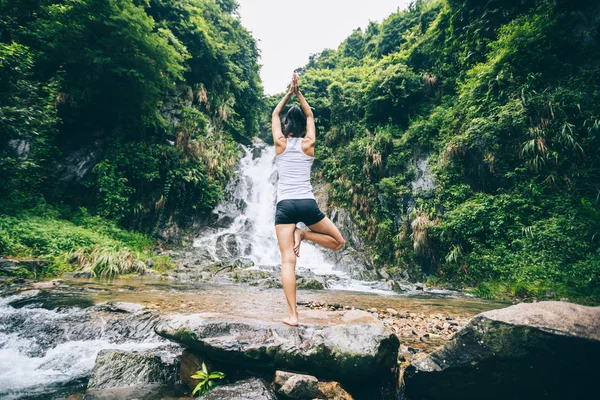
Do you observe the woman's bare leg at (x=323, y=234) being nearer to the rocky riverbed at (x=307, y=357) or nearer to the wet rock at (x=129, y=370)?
the rocky riverbed at (x=307, y=357)

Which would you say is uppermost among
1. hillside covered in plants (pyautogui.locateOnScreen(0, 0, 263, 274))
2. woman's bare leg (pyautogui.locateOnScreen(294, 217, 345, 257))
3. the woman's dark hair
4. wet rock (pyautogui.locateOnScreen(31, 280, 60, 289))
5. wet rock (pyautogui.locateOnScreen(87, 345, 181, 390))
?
hillside covered in plants (pyautogui.locateOnScreen(0, 0, 263, 274))

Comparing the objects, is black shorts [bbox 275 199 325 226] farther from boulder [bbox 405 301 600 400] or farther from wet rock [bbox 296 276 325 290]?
wet rock [bbox 296 276 325 290]

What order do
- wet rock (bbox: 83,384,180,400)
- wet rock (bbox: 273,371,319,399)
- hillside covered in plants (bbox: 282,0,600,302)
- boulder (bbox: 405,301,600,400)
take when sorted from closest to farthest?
boulder (bbox: 405,301,600,400) → wet rock (bbox: 273,371,319,399) → wet rock (bbox: 83,384,180,400) → hillside covered in plants (bbox: 282,0,600,302)

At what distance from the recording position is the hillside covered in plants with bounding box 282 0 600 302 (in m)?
7.20

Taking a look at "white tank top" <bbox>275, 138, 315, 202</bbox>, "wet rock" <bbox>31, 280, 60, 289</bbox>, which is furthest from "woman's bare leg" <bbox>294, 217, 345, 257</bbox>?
"wet rock" <bbox>31, 280, 60, 289</bbox>

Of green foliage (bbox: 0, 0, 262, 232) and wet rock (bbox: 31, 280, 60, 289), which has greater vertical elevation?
green foliage (bbox: 0, 0, 262, 232)

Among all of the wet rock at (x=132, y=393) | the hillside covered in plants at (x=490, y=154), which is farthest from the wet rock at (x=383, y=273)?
the wet rock at (x=132, y=393)

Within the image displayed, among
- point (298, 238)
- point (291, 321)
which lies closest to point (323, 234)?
point (298, 238)

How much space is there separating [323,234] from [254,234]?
1177cm

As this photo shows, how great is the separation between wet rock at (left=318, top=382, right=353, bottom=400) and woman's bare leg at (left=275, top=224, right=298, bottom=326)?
514mm

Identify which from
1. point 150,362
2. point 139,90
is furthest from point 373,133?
point 150,362

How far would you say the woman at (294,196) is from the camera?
96.9 inches

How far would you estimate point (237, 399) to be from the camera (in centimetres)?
193

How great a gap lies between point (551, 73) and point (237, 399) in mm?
11595
